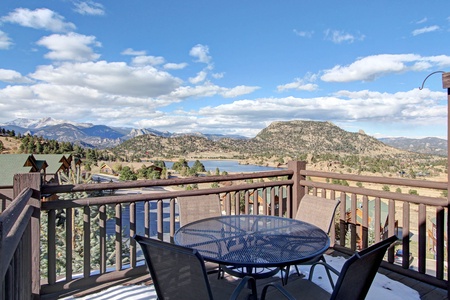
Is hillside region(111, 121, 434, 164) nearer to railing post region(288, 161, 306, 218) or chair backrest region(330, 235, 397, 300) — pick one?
railing post region(288, 161, 306, 218)

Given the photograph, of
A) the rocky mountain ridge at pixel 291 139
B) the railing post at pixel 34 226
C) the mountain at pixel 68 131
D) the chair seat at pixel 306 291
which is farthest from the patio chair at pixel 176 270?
the rocky mountain ridge at pixel 291 139

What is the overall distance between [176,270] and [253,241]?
0.93 meters

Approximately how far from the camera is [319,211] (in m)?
3.09

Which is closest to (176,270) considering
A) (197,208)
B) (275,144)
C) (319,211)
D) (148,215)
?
(197,208)

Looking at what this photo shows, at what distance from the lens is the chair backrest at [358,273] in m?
1.29

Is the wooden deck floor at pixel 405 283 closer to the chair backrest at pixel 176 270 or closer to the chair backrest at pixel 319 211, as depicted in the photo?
the chair backrest at pixel 319 211

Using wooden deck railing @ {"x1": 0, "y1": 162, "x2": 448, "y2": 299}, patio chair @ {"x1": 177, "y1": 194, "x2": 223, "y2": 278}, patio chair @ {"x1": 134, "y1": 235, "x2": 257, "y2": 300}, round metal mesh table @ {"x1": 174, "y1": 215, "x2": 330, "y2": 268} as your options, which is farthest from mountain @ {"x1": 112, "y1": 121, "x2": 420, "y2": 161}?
patio chair @ {"x1": 134, "y1": 235, "x2": 257, "y2": 300}

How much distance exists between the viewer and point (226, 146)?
4059 cm

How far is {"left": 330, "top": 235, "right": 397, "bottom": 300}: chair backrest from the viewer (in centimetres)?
129

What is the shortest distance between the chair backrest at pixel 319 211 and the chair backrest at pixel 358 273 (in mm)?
1396

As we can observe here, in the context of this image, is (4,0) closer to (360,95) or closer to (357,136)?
(357,136)

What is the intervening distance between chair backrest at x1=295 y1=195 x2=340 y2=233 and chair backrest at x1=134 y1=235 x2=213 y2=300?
186 centimetres

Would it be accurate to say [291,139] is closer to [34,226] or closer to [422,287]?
[422,287]

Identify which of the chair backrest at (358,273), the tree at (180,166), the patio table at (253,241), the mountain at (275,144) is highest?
the mountain at (275,144)
